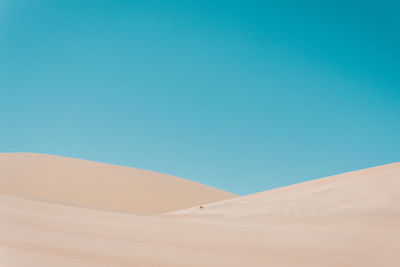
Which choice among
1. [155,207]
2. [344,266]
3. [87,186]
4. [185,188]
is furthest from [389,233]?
[185,188]

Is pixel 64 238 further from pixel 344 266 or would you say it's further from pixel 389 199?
pixel 389 199

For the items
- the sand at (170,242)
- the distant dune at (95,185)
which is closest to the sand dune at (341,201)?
the sand at (170,242)

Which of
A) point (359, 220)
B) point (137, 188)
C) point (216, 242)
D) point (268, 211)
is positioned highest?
point (137, 188)

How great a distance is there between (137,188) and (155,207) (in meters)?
2.65

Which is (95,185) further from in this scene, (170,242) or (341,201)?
(170,242)

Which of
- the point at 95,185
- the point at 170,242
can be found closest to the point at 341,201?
the point at 170,242

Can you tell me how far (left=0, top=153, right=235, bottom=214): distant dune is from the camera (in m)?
18.7

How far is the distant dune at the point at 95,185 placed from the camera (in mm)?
18719

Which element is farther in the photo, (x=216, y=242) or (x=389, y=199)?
(x=389, y=199)

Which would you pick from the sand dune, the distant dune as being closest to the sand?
the sand dune

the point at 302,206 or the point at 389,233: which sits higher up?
the point at 302,206

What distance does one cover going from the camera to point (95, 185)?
68.8 ft

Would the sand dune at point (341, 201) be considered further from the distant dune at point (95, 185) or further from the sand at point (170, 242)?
the distant dune at point (95, 185)

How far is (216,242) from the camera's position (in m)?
2.66
